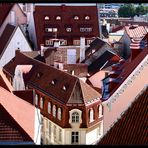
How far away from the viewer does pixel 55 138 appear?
11492 mm

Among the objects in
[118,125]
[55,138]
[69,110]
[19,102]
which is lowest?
[55,138]

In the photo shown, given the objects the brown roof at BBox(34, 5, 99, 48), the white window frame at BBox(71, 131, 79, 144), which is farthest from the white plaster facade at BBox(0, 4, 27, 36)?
the white window frame at BBox(71, 131, 79, 144)

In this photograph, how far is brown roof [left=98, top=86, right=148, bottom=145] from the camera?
10.2 ft

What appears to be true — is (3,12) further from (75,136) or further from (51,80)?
(75,136)

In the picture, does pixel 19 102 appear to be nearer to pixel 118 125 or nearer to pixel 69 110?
pixel 118 125

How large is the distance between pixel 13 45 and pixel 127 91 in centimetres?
1268

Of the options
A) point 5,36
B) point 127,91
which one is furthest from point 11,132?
point 5,36

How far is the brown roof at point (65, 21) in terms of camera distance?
62.7ft

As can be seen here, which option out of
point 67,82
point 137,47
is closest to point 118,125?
point 137,47

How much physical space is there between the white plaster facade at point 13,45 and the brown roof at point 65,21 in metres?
1.31

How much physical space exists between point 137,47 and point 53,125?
18.5ft

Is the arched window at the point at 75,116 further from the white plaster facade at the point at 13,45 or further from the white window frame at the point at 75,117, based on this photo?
the white plaster facade at the point at 13,45

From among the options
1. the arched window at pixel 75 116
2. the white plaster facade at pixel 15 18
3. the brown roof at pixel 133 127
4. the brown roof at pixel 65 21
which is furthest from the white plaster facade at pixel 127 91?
the white plaster facade at pixel 15 18

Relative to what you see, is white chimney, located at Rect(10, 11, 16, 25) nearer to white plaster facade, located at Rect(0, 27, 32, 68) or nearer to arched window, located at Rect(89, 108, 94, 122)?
white plaster facade, located at Rect(0, 27, 32, 68)
